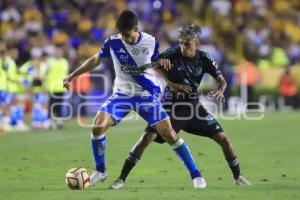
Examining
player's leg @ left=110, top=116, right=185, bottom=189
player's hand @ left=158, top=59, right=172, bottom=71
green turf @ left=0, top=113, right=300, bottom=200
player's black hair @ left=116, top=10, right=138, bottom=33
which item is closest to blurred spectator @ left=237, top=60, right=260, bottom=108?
green turf @ left=0, top=113, right=300, bottom=200

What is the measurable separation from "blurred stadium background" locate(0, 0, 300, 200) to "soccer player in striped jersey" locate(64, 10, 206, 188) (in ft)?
1.72

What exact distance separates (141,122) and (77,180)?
1562cm

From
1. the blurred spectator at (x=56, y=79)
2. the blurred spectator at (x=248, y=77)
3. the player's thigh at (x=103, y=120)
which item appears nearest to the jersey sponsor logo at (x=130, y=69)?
the player's thigh at (x=103, y=120)

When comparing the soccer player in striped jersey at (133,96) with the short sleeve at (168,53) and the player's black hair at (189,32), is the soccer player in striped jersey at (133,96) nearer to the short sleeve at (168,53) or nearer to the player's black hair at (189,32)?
the short sleeve at (168,53)

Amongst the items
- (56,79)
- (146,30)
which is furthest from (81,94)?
(146,30)

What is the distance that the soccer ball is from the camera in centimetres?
1100

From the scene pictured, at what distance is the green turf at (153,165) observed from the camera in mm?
10570

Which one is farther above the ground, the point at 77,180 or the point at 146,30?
the point at 146,30

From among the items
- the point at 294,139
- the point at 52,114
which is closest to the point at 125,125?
the point at 52,114

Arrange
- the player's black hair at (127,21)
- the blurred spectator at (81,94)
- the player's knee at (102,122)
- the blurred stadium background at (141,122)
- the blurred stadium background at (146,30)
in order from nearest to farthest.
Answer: the player's black hair at (127,21), the player's knee at (102,122), the blurred stadium background at (141,122), the blurred stadium background at (146,30), the blurred spectator at (81,94)

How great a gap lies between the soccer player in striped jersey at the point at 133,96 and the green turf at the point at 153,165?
516mm

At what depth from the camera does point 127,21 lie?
10492mm

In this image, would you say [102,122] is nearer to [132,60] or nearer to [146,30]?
[132,60]

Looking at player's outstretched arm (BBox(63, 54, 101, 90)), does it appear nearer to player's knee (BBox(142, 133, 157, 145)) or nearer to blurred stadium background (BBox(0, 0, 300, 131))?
player's knee (BBox(142, 133, 157, 145))
